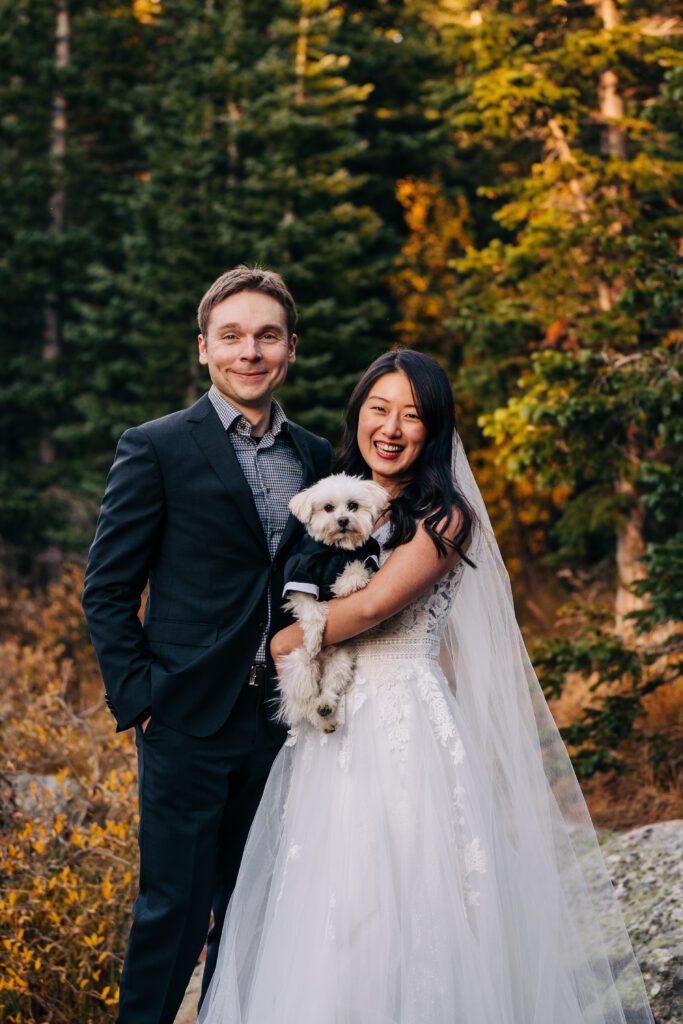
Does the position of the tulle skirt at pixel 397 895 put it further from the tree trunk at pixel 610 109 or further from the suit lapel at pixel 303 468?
the tree trunk at pixel 610 109

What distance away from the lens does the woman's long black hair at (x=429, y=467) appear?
11.0ft

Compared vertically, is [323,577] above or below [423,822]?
above

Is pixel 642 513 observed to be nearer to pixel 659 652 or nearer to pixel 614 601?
pixel 614 601

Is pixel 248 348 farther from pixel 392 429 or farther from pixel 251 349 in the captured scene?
pixel 392 429

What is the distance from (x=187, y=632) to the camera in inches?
131

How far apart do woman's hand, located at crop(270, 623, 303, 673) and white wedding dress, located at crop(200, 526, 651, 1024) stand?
0.25 m

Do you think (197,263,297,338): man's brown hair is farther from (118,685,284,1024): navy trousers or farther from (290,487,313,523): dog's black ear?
(118,685,284,1024): navy trousers

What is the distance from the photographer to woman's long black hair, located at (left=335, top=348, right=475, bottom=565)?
3.35m

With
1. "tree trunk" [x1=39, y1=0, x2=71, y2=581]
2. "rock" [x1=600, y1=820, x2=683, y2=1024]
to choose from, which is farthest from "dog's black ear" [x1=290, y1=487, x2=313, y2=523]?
"tree trunk" [x1=39, y1=0, x2=71, y2=581]

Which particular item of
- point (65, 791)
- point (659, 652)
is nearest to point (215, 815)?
point (65, 791)

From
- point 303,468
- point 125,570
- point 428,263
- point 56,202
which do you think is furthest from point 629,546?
point 56,202

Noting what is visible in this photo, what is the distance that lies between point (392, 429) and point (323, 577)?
0.60m

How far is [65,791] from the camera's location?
17.4ft

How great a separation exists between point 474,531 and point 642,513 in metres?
6.37
